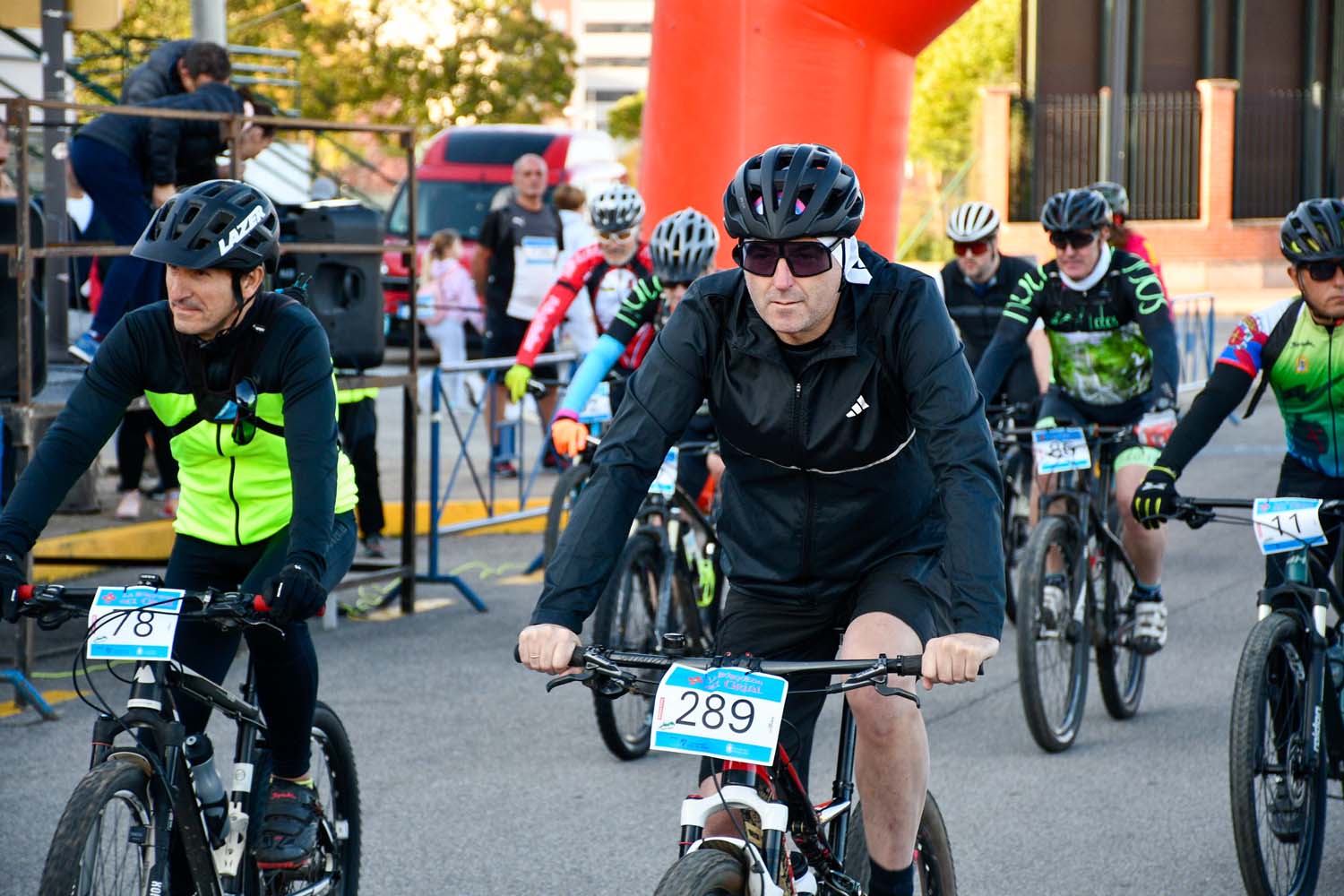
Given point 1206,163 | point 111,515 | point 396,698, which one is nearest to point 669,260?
point 396,698

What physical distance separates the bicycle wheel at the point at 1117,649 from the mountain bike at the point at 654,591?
1.60 meters

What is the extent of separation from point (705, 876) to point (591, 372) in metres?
4.48

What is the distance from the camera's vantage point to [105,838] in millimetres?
3779

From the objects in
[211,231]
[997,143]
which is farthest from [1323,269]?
[997,143]

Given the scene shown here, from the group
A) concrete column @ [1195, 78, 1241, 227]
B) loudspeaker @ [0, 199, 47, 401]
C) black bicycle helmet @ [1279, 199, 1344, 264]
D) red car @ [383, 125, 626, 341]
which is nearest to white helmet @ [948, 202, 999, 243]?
black bicycle helmet @ [1279, 199, 1344, 264]

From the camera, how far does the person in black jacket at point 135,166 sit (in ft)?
30.3

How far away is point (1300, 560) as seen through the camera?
17.5ft

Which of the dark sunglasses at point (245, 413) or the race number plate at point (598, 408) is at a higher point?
the dark sunglasses at point (245, 413)

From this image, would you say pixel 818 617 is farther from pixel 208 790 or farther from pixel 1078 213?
pixel 1078 213

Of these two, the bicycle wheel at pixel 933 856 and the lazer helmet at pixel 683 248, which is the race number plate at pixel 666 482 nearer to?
the lazer helmet at pixel 683 248

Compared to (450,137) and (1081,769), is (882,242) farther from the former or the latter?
(450,137)

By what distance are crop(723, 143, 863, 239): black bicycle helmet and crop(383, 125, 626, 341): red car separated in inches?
755

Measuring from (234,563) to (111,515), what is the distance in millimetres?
6652

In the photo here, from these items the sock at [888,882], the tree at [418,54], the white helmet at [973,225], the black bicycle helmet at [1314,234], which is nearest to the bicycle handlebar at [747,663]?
the sock at [888,882]
